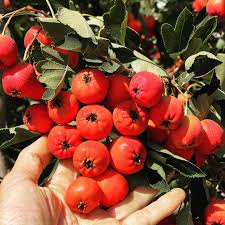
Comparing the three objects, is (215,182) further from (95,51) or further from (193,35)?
(95,51)

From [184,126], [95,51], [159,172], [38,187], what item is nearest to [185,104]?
[184,126]

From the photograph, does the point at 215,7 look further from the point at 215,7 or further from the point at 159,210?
the point at 159,210

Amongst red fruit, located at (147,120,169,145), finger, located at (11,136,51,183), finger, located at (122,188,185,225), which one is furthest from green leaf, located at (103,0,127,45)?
finger, located at (122,188,185,225)

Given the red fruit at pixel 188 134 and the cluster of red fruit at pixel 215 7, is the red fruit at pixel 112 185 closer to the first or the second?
the red fruit at pixel 188 134

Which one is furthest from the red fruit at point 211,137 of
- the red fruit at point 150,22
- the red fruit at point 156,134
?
the red fruit at point 150,22

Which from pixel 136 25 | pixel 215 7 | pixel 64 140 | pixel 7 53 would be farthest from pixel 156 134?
pixel 136 25
